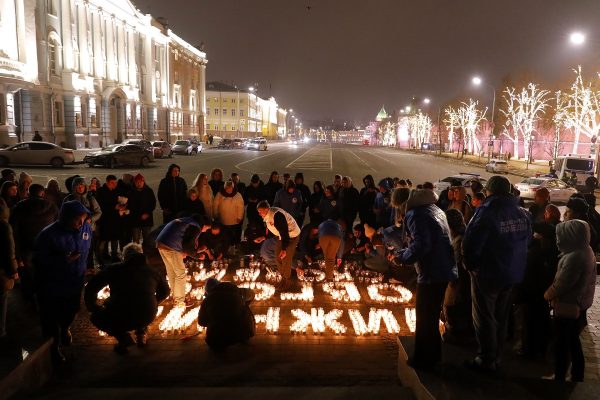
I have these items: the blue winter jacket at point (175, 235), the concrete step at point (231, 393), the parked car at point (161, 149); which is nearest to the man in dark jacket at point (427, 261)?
the concrete step at point (231, 393)

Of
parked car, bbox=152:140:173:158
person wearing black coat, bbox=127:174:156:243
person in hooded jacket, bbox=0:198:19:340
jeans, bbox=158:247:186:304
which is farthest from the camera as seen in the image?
parked car, bbox=152:140:173:158

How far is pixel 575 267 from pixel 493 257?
986mm

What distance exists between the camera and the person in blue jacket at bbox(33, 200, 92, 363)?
537 centimetres

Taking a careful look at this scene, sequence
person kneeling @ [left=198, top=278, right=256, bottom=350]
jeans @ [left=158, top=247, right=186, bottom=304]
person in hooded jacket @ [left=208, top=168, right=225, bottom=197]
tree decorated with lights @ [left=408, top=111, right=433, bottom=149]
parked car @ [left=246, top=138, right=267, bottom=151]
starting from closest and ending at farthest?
person kneeling @ [left=198, top=278, right=256, bottom=350] < jeans @ [left=158, top=247, right=186, bottom=304] < person in hooded jacket @ [left=208, top=168, right=225, bottom=197] < parked car @ [left=246, top=138, right=267, bottom=151] < tree decorated with lights @ [left=408, top=111, right=433, bottom=149]

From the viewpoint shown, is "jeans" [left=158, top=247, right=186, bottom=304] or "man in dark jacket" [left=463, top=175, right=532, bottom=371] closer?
"man in dark jacket" [left=463, top=175, right=532, bottom=371]

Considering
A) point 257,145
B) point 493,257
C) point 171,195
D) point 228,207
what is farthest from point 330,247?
point 257,145

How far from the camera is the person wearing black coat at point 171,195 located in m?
10.3

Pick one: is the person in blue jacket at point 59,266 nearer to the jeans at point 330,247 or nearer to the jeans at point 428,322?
the jeans at point 428,322

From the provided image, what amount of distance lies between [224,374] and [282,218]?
3092 mm

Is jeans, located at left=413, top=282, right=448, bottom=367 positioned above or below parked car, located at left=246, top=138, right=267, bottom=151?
below

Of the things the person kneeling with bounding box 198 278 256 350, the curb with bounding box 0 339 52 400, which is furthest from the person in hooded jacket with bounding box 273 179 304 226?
the curb with bounding box 0 339 52 400

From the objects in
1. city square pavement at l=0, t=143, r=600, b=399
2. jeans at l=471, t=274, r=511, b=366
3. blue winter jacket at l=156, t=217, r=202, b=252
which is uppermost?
blue winter jacket at l=156, t=217, r=202, b=252

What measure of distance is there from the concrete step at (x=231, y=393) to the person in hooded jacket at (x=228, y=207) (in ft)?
18.4

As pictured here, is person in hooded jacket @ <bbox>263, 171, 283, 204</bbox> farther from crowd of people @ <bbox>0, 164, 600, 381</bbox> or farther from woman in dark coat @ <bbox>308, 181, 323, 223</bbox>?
crowd of people @ <bbox>0, 164, 600, 381</bbox>
